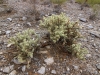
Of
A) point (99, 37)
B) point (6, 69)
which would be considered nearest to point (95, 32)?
point (99, 37)

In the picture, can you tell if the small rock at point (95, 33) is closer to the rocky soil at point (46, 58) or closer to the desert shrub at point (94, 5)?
the rocky soil at point (46, 58)

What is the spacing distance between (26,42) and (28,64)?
40 centimetres

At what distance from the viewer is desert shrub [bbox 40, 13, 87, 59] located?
9.18ft

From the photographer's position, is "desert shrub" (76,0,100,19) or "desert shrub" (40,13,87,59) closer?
"desert shrub" (40,13,87,59)

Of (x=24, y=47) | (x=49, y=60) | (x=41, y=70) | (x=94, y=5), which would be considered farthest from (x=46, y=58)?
(x=94, y=5)

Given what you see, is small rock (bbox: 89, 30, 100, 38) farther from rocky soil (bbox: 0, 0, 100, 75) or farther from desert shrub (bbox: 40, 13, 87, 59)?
desert shrub (bbox: 40, 13, 87, 59)

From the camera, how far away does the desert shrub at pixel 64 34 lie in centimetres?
280

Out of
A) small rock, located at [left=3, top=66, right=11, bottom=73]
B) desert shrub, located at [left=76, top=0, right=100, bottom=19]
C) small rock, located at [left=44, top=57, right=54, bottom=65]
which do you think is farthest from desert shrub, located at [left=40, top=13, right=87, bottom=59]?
desert shrub, located at [left=76, top=0, right=100, bottom=19]

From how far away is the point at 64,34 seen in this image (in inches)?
113

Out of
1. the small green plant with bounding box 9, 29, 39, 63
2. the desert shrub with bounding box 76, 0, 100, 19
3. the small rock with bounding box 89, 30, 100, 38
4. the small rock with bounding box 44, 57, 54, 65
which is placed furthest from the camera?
the desert shrub with bounding box 76, 0, 100, 19

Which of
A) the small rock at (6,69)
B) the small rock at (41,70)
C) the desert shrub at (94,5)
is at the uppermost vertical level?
the desert shrub at (94,5)

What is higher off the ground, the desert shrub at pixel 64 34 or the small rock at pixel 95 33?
the desert shrub at pixel 64 34

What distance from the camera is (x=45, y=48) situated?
2949mm

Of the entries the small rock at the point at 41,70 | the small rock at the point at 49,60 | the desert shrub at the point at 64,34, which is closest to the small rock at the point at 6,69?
the small rock at the point at 41,70
